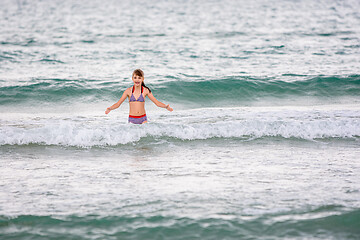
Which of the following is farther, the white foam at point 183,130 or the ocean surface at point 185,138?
the white foam at point 183,130

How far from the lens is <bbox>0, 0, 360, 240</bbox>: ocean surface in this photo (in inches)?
148

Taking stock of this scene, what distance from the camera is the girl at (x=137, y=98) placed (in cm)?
670

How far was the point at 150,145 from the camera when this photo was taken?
6992 millimetres

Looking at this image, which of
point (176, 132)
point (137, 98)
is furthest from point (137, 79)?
point (176, 132)

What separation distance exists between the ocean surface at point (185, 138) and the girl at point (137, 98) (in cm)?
38

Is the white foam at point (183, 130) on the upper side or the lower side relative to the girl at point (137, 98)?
lower

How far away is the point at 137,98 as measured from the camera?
6.93m

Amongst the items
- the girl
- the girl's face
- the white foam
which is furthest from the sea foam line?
the girl's face

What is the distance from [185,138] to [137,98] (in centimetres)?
120

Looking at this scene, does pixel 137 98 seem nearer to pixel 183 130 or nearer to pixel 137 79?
pixel 137 79

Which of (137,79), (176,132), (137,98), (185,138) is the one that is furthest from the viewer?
(176,132)

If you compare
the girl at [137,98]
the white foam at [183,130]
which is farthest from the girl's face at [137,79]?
the white foam at [183,130]

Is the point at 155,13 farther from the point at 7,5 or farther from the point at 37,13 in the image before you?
the point at 7,5

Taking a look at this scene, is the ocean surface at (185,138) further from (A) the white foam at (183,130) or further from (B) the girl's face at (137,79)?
(B) the girl's face at (137,79)
